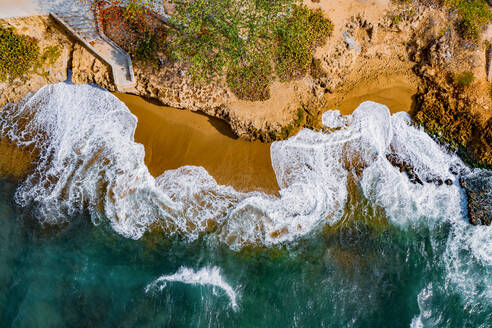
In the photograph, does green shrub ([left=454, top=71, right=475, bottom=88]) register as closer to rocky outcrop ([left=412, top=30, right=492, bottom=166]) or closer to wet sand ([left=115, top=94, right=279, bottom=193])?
rocky outcrop ([left=412, top=30, right=492, bottom=166])

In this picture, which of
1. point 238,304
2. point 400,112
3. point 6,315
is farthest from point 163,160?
point 400,112

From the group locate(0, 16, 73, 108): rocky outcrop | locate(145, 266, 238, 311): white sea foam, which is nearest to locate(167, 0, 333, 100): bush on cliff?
locate(0, 16, 73, 108): rocky outcrop

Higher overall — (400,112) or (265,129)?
(400,112)

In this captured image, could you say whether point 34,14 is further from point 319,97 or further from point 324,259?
point 324,259

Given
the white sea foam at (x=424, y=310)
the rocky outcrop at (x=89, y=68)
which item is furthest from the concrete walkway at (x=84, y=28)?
the white sea foam at (x=424, y=310)

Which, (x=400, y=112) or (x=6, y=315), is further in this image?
(x=400, y=112)

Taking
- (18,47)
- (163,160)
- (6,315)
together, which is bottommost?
(6,315)

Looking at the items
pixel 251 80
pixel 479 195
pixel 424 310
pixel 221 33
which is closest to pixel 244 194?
pixel 251 80

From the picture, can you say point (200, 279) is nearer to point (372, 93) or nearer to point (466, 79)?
point (372, 93)
